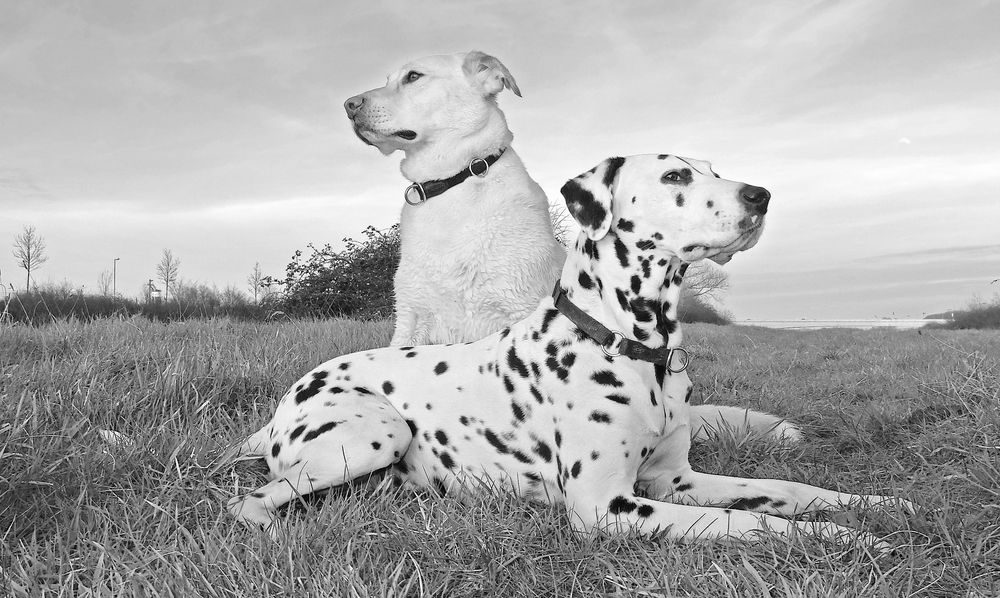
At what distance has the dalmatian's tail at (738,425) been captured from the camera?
210 inches

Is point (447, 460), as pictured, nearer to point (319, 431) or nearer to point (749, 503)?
point (319, 431)

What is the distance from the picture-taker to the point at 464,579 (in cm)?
324

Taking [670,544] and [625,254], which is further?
[625,254]

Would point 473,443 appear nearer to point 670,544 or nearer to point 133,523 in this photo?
point 670,544

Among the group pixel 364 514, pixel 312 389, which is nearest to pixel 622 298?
pixel 364 514

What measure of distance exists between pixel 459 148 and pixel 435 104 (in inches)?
15.2

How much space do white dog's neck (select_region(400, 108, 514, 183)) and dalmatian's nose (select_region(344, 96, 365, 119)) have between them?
0.53 meters

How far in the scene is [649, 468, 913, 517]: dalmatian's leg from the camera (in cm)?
387

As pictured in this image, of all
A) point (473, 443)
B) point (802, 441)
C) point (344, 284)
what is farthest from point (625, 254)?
point (344, 284)

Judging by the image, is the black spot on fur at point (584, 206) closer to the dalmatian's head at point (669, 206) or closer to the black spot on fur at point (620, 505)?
the dalmatian's head at point (669, 206)

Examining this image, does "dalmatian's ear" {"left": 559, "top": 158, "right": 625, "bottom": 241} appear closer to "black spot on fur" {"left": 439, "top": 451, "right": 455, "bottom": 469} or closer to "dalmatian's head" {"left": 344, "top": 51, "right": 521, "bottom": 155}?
"black spot on fur" {"left": 439, "top": 451, "right": 455, "bottom": 469}

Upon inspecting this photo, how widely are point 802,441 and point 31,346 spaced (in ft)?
21.5

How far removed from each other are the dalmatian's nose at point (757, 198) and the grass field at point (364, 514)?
1.50 meters

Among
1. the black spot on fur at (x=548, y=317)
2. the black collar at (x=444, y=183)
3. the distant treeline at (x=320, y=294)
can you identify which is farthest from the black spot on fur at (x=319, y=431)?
the distant treeline at (x=320, y=294)
